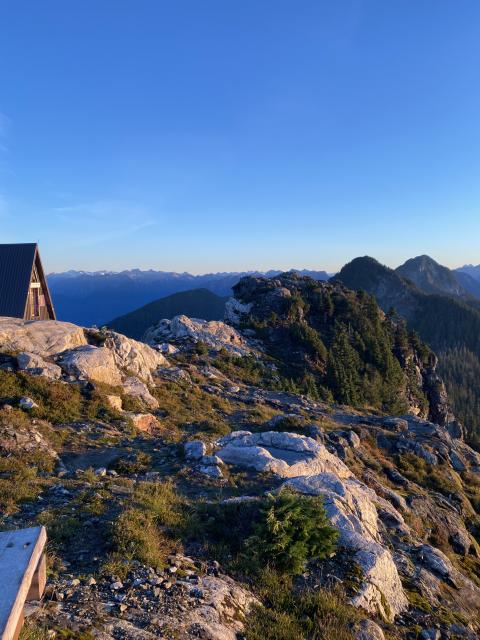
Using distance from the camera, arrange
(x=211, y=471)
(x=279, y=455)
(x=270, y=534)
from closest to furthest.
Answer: (x=270, y=534), (x=211, y=471), (x=279, y=455)

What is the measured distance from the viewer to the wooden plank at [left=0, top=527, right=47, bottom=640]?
3541 millimetres

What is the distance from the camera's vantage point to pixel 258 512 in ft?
31.4

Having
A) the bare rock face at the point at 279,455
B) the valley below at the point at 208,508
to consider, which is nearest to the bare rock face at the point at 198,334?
the valley below at the point at 208,508

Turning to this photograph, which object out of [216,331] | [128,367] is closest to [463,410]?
[216,331]

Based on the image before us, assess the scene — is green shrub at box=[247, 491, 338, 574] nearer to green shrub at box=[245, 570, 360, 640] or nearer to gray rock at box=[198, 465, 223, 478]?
green shrub at box=[245, 570, 360, 640]

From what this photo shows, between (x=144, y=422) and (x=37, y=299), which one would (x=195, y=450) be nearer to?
(x=144, y=422)

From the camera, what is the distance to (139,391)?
74.4 ft

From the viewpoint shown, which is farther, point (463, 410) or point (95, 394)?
point (463, 410)

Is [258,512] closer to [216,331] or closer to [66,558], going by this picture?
[66,558]

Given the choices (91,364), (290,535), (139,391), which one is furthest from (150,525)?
(139,391)

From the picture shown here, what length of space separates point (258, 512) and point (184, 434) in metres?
10.1

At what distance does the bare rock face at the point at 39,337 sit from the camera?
20.0 m

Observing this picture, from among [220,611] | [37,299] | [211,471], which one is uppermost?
[37,299]

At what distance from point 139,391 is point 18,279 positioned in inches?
599
